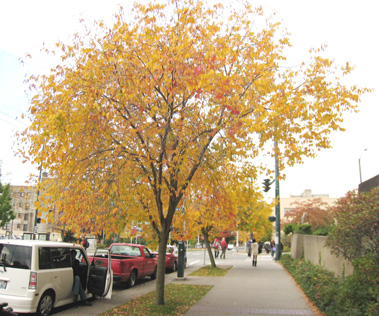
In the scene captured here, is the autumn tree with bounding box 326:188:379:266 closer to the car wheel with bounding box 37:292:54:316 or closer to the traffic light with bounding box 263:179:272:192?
the car wheel with bounding box 37:292:54:316

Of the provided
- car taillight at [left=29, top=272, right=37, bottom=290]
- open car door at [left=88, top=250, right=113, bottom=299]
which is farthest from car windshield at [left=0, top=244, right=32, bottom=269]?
open car door at [left=88, top=250, right=113, bottom=299]

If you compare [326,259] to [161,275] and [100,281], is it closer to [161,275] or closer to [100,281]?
[161,275]

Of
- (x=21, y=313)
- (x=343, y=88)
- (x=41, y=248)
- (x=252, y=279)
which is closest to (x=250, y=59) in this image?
(x=343, y=88)

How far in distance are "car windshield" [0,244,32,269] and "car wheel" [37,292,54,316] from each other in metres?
0.81

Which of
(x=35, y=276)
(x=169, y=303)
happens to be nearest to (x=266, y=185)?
(x=169, y=303)

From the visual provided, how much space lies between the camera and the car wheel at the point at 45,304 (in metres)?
8.02

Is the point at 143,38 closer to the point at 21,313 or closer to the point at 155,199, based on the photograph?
the point at 155,199

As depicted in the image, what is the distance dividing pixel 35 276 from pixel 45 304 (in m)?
0.80

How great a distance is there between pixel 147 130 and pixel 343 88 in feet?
15.3

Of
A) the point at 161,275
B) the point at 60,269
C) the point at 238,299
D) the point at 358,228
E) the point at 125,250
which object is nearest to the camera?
the point at 358,228

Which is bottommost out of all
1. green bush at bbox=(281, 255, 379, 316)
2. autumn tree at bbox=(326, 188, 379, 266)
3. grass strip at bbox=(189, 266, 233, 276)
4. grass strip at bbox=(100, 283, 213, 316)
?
grass strip at bbox=(189, 266, 233, 276)

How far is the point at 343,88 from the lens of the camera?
8891mm

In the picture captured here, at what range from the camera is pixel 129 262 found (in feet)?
43.3

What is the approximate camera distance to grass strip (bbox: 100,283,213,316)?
29.0 ft
